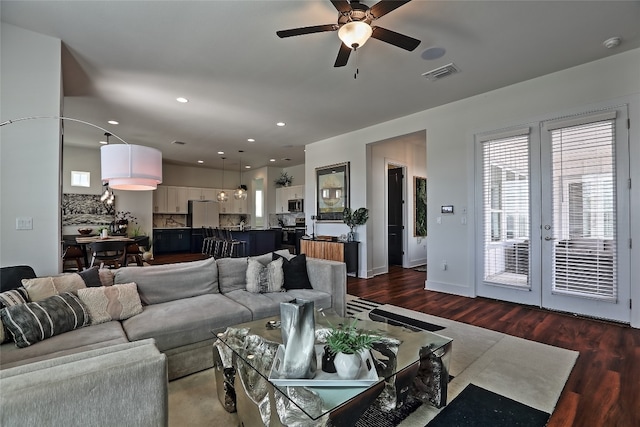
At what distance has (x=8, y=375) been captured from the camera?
0.96 metres

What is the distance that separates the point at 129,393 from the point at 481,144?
4.77 metres

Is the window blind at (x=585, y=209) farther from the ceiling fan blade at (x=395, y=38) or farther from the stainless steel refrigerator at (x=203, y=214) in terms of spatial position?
the stainless steel refrigerator at (x=203, y=214)

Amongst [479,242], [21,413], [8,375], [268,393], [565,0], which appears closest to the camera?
[21,413]

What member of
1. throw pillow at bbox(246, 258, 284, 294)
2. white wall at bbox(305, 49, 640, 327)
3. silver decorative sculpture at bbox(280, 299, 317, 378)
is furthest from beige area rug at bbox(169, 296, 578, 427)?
white wall at bbox(305, 49, 640, 327)

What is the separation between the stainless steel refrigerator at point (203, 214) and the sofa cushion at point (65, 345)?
8.41m

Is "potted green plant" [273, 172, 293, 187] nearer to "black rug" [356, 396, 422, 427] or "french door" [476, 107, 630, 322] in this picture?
"french door" [476, 107, 630, 322]

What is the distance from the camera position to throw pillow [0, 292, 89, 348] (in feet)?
5.90

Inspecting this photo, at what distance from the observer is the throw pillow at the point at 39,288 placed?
2092mm

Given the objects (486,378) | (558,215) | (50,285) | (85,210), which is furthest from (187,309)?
(85,210)

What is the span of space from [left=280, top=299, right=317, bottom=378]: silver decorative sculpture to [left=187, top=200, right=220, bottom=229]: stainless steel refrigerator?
9477 millimetres

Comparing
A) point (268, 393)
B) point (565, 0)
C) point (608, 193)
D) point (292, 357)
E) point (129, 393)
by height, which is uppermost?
point (565, 0)

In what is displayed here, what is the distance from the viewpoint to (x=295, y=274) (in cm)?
324

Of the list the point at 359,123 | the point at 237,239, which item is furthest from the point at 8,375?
the point at 237,239

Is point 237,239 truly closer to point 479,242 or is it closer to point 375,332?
point 479,242
